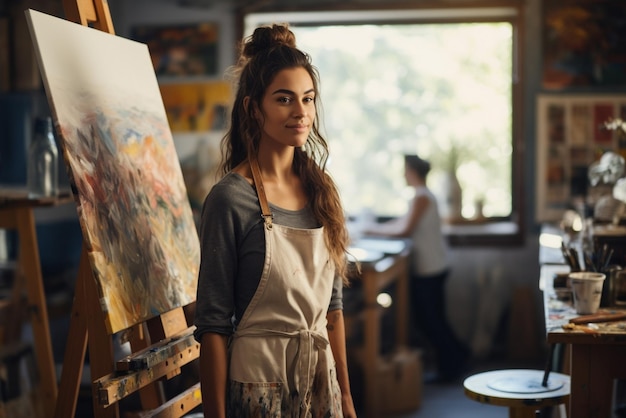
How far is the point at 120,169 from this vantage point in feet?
7.18

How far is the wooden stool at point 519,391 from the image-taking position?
7.99 feet

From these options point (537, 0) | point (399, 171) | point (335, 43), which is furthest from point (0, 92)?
point (537, 0)

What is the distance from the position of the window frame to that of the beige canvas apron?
370 cm

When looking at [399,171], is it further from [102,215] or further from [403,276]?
[102,215]

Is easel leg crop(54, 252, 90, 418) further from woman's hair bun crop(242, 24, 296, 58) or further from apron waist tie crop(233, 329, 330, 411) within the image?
woman's hair bun crop(242, 24, 296, 58)

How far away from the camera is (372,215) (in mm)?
5422

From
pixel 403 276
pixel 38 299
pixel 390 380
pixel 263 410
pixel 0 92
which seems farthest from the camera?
pixel 0 92

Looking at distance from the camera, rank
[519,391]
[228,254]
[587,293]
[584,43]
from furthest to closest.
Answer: [584,43]
[519,391]
[587,293]
[228,254]

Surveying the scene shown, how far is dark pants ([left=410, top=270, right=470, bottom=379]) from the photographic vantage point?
5.12 metres

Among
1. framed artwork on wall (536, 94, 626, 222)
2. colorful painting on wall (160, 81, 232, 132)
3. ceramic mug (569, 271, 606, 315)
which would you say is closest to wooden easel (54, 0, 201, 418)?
ceramic mug (569, 271, 606, 315)

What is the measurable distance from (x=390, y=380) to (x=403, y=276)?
2.87ft

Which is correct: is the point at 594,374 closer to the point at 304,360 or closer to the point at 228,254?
the point at 304,360

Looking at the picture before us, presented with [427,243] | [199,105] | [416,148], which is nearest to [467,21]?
[416,148]

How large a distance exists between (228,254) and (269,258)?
0.10 m
